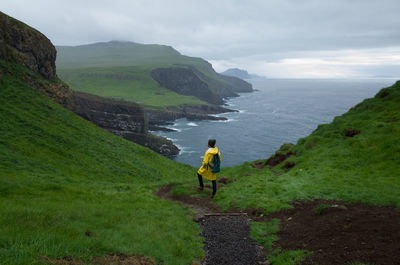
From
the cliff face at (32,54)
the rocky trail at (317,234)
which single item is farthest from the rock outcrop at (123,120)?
the rocky trail at (317,234)

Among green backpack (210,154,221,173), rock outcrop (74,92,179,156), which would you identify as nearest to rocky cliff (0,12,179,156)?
rock outcrop (74,92,179,156)

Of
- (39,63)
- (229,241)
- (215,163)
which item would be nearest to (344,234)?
(229,241)

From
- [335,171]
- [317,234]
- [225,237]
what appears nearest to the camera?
[317,234]

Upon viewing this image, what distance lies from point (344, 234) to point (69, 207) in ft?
37.1

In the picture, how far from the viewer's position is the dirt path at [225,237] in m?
9.81

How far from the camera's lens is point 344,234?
9.66m

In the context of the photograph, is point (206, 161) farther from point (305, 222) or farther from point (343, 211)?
point (343, 211)

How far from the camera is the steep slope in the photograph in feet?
24.4

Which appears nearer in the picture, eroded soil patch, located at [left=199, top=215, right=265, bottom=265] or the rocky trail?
the rocky trail

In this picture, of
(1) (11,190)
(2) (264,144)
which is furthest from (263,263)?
(2) (264,144)

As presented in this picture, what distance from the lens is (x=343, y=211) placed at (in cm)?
1198

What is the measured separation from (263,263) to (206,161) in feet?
25.3

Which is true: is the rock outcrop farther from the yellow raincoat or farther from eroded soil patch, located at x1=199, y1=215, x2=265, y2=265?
eroded soil patch, located at x1=199, y1=215, x2=265, y2=265

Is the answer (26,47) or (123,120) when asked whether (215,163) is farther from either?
(123,120)
